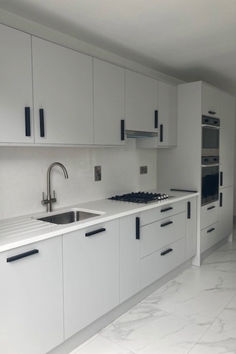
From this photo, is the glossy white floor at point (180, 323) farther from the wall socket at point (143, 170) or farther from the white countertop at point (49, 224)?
the wall socket at point (143, 170)

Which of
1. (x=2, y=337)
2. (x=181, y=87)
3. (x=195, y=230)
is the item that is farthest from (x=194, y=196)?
(x=2, y=337)

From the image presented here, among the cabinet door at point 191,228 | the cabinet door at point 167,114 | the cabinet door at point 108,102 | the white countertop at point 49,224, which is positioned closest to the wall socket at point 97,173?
the white countertop at point 49,224

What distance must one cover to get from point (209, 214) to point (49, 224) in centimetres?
232

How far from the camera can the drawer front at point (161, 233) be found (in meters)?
2.64

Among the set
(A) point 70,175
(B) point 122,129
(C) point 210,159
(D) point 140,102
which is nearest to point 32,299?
(A) point 70,175

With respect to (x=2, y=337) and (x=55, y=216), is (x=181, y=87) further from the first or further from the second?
(x=2, y=337)

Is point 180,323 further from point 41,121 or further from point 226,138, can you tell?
point 226,138

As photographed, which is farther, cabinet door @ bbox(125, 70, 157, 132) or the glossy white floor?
cabinet door @ bbox(125, 70, 157, 132)

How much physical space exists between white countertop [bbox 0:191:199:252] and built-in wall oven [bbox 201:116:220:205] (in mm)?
832

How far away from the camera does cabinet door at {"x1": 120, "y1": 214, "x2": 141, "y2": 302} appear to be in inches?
94.4

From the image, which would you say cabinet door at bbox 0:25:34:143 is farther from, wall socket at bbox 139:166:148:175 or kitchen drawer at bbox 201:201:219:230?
kitchen drawer at bbox 201:201:219:230

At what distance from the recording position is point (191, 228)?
11.1 ft

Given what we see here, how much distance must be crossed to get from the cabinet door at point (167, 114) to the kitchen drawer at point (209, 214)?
87 centimetres

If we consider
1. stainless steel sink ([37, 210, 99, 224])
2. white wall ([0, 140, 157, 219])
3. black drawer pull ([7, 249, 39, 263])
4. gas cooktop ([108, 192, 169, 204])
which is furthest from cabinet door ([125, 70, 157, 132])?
black drawer pull ([7, 249, 39, 263])
